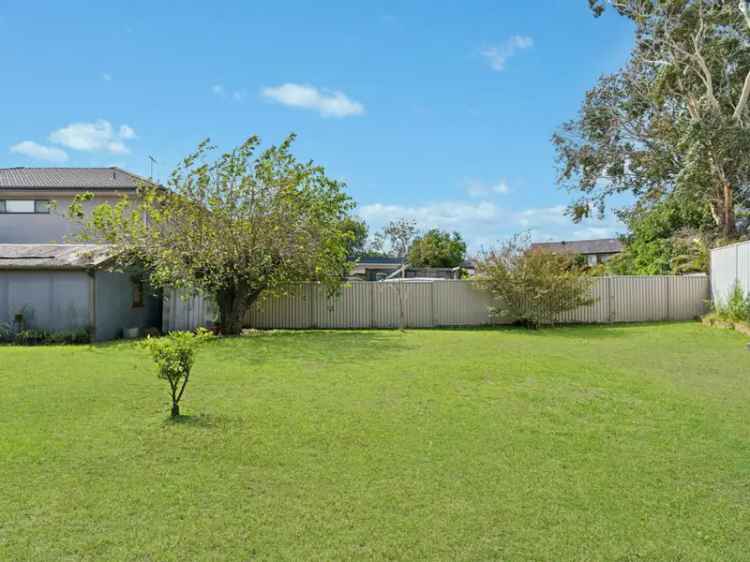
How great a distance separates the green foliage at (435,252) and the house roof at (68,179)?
32.4m

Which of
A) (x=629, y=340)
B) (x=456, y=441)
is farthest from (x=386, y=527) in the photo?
(x=629, y=340)

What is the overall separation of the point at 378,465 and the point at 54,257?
13545mm

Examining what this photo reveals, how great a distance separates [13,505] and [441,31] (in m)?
13.6

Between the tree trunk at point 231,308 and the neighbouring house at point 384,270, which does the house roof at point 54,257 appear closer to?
the tree trunk at point 231,308

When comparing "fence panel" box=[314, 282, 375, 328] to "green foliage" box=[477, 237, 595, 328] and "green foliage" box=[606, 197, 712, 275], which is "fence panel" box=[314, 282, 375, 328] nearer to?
"green foliage" box=[477, 237, 595, 328]

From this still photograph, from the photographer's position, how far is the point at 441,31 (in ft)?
44.4

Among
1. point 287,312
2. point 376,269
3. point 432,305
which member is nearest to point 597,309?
point 432,305

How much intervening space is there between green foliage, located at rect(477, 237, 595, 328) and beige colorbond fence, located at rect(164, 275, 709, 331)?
0.85 meters

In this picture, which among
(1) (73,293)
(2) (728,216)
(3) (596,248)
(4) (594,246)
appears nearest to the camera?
(1) (73,293)

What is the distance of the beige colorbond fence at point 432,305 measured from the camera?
1711 cm

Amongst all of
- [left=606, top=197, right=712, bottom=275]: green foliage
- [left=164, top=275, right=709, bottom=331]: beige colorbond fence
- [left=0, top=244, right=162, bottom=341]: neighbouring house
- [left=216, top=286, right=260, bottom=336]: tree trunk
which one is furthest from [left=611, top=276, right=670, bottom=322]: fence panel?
[left=0, top=244, right=162, bottom=341]: neighbouring house

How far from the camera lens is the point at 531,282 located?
51.6ft

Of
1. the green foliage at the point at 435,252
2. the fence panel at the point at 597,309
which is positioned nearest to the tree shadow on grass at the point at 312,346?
the fence panel at the point at 597,309

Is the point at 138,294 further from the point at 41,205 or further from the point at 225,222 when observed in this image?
the point at 41,205
